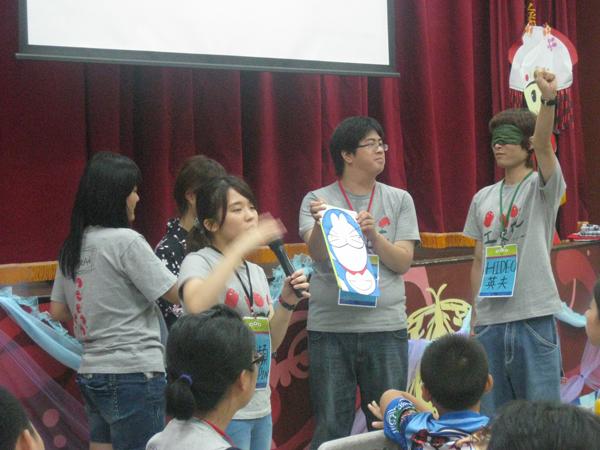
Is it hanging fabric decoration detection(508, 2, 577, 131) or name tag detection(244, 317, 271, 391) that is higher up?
hanging fabric decoration detection(508, 2, 577, 131)

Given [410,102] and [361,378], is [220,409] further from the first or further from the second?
[410,102]

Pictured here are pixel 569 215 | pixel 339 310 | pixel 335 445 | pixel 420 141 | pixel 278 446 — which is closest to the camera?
pixel 335 445

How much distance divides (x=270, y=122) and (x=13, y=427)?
2576 mm

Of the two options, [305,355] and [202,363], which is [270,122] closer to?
[305,355]

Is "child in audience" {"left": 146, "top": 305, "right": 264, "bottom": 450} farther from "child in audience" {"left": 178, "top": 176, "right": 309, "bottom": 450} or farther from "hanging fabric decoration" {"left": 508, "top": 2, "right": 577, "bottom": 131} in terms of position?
"hanging fabric decoration" {"left": 508, "top": 2, "right": 577, "bottom": 131}

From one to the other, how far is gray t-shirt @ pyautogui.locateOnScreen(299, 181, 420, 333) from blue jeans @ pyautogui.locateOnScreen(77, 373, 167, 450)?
26.7 inches

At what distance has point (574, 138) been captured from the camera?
16.4 ft

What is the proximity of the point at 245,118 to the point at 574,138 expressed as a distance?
2354mm

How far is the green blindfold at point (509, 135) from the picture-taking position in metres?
2.84

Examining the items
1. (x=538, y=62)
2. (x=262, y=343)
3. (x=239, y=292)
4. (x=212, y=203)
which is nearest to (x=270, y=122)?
(x=212, y=203)

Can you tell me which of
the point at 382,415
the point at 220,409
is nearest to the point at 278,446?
the point at 382,415

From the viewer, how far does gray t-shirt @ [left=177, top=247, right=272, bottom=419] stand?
6.93 ft

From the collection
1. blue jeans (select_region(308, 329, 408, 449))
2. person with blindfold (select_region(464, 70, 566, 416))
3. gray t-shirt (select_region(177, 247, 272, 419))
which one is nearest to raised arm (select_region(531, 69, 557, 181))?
person with blindfold (select_region(464, 70, 566, 416))

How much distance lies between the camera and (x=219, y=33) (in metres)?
3.23
